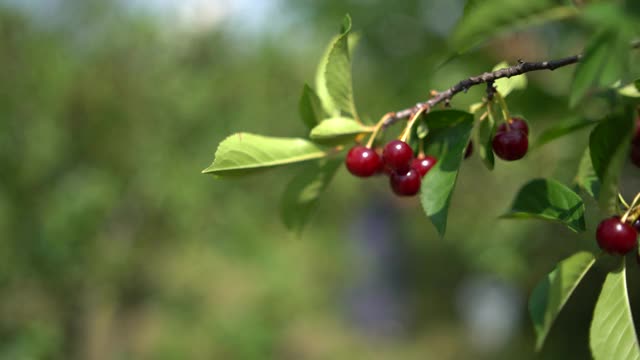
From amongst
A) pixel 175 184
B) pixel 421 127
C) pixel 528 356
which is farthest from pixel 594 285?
pixel 421 127

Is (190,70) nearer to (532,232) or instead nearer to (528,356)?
(532,232)

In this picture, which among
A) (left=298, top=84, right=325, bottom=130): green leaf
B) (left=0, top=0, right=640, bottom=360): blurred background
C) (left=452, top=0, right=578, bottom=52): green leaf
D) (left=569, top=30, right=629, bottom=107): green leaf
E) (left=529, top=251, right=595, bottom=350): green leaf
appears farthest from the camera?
(left=0, top=0, right=640, bottom=360): blurred background

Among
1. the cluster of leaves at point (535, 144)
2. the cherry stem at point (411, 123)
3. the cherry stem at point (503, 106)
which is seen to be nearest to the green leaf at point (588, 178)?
the cluster of leaves at point (535, 144)

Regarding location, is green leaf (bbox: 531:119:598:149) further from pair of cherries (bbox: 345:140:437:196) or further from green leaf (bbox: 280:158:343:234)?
green leaf (bbox: 280:158:343:234)

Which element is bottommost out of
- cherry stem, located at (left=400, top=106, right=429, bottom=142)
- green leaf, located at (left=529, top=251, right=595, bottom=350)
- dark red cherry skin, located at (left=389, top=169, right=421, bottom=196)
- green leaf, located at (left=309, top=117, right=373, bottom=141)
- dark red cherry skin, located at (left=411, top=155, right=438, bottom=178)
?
green leaf, located at (left=529, top=251, right=595, bottom=350)

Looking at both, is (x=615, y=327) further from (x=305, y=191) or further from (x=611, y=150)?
(x=305, y=191)

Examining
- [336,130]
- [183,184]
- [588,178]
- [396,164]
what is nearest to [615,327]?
[588,178]

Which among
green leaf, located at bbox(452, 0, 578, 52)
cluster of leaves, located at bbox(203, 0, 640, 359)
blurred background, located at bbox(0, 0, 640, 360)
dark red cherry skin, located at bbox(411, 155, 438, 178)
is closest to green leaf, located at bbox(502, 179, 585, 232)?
cluster of leaves, located at bbox(203, 0, 640, 359)
